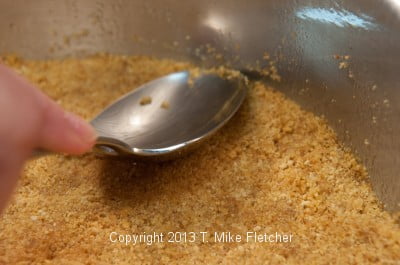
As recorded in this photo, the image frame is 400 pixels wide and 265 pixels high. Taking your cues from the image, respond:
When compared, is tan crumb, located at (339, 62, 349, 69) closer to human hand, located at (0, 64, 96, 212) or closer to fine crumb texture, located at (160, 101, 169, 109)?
fine crumb texture, located at (160, 101, 169, 109)

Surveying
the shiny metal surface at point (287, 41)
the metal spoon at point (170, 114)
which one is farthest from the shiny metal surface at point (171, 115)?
the shiny metal surface at point (287, 41)

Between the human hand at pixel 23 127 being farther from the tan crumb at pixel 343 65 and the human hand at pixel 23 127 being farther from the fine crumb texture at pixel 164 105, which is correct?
the tan crumb at pixel 343 65

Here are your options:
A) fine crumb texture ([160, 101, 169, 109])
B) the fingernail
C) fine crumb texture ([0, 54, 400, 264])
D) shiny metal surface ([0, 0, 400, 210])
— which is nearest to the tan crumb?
shiny metal surface ([0, 0, 400, 210])

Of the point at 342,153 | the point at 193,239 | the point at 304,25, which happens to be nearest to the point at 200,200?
the point at 193,239

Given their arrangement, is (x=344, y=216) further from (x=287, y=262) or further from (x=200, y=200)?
(x=200, y=200)

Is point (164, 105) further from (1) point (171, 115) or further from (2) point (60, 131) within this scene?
(2) point (60, 131)

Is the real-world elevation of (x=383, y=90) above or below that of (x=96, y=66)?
below

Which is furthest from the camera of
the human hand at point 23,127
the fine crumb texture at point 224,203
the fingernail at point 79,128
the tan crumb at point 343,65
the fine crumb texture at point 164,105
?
the fine crumb texture at point 164,105

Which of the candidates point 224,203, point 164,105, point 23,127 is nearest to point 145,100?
Result: point 164,105
